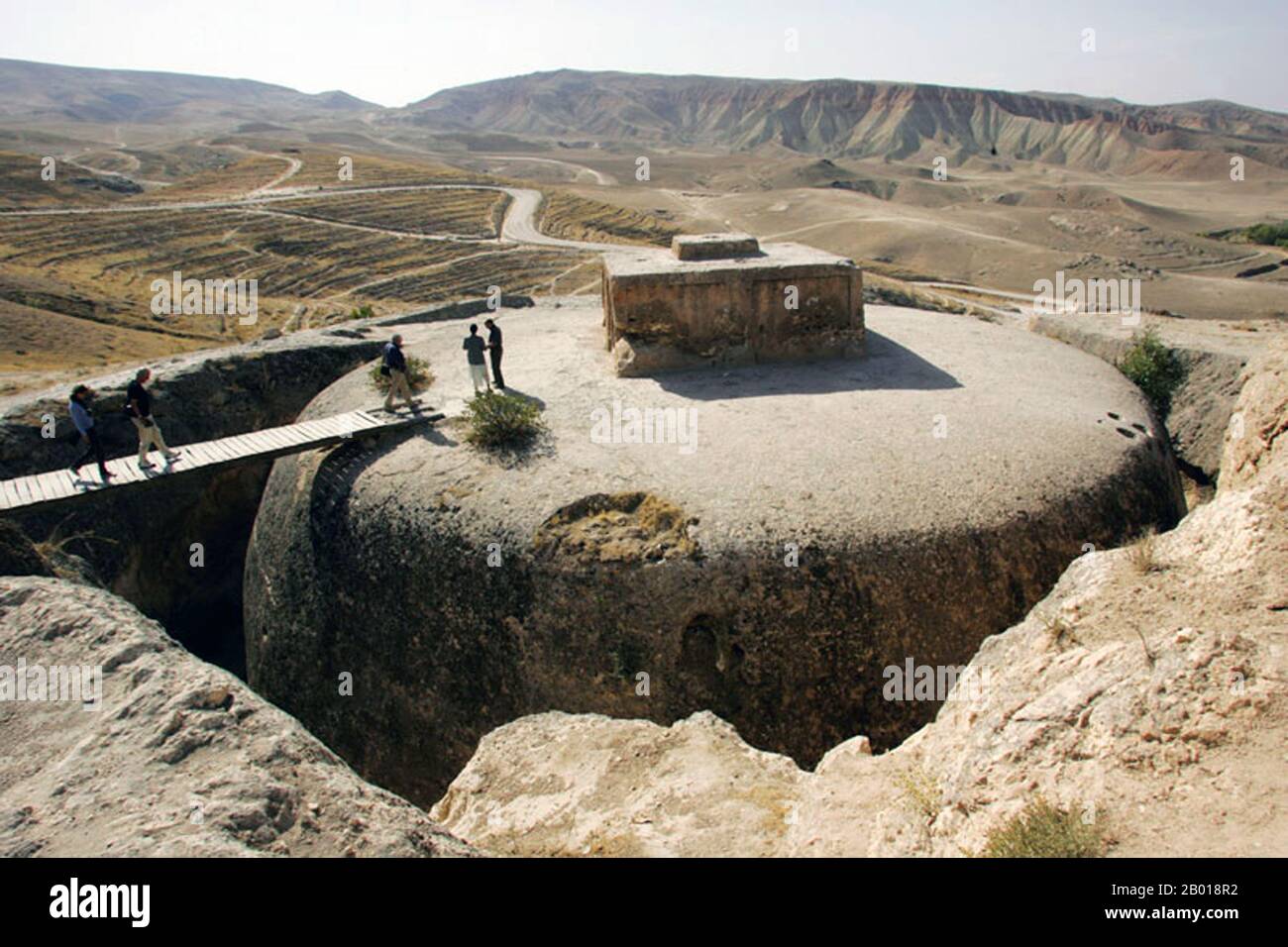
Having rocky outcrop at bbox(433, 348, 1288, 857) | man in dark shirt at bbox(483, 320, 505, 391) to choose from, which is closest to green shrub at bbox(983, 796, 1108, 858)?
rocky outcrop at bbox(433, 348, 1288, 857)

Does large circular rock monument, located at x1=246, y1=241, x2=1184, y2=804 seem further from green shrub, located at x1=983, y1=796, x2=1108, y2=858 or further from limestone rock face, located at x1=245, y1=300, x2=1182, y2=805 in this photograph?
green shrub, located at x1=983, y1=796, x2=1108, y2=858

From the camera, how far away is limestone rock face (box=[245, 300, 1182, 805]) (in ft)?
25.5

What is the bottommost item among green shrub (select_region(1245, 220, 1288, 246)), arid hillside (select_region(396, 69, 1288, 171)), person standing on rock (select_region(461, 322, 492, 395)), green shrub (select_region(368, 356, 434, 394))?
green shrub (select_region(368, 356, 434, 394))

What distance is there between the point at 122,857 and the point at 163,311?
3383 cm

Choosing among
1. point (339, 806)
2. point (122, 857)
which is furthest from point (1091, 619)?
point (122, 857)

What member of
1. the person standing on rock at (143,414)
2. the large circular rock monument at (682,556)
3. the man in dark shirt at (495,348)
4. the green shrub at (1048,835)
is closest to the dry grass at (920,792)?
the green shrub at (1048,835)

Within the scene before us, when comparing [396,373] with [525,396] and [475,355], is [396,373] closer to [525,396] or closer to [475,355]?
[475,355]

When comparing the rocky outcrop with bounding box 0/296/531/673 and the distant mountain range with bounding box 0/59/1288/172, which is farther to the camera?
the distant mountain range with bounding box 0/59/1288/172

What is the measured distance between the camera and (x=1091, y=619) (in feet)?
15.2

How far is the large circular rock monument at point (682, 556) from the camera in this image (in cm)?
776

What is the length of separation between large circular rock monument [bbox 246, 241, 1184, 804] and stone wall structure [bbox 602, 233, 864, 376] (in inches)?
68.6

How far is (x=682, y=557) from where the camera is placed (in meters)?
7.87

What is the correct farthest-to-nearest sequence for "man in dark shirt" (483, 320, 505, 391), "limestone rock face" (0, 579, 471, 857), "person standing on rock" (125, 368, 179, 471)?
"man in dark shirt" (483, 320, 505, 391) < "person standing on rock" (125, 368, 179, 471) < "limestone rock face" (0, 579, 471, 857)
